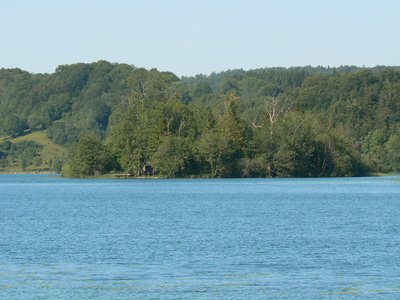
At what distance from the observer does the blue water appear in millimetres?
32562

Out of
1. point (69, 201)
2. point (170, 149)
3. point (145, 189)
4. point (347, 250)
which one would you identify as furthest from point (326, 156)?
point (347, 250)

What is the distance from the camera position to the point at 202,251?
42.6m

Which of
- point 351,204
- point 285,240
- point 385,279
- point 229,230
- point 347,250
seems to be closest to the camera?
point 385,279

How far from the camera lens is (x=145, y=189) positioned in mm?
110312

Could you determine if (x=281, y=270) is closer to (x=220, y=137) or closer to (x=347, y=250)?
(x=347, y=250)

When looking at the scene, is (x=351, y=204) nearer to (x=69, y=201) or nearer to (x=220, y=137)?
(x=69, y=201)

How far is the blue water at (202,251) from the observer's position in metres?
32.6

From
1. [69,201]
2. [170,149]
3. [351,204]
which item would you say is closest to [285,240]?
[351,204]

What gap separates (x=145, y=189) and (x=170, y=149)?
84.8 ft

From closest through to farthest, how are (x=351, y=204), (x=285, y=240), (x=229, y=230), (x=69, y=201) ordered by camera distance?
(x=285, y=240), (x=229, y=230), (x=351, y=204), (x=69, y=201)

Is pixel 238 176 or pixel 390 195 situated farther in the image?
pixel 238 176

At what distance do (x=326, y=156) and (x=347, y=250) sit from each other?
99313 mm

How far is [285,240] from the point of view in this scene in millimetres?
47250

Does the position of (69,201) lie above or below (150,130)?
below
